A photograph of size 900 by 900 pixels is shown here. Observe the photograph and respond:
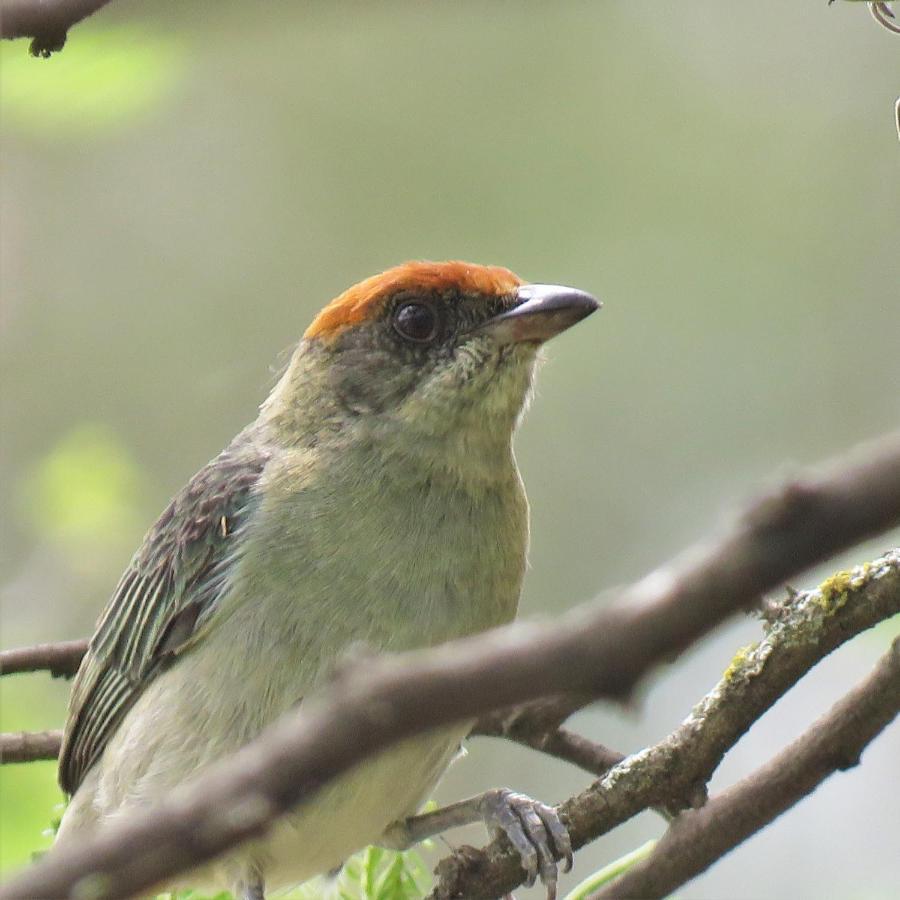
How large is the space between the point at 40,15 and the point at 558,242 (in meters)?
9.40

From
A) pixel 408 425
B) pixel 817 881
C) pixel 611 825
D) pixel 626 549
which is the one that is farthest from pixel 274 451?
pixel 626 549

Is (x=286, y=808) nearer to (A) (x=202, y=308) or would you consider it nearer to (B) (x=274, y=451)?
(B) (x=274, y=451)

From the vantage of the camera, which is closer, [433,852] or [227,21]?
[227,21]

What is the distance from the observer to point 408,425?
4.84 m

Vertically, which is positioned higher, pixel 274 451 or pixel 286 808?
pixel 286 808

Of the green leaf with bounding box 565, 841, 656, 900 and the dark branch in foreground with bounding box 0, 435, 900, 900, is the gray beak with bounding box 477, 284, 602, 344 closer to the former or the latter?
the green leaf with bounding box 565, 841, 656, 900

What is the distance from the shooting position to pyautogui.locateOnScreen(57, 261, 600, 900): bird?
4.29 meters

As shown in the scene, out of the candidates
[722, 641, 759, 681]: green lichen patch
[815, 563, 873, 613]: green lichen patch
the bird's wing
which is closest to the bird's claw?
[722, 641, 759, 681]: green lichen patch

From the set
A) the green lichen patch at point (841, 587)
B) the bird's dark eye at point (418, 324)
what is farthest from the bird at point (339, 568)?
the green lichen patch at point (841, 587)

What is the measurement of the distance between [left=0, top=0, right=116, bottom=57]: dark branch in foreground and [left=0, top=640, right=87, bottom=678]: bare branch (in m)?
2.71

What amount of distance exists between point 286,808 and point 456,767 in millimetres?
8838

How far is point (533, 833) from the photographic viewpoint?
13.5 ft

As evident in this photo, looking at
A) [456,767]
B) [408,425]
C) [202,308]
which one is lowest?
[456,767]

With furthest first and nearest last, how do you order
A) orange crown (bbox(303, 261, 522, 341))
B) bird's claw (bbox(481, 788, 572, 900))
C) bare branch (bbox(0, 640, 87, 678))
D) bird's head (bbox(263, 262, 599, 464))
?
orange crown (bbox(303, 261, 522, 341)) → bird's head (bbox(263, 262, 599, 464)) → bare branch (bbox(0, 640, 87, 678)) → bird's claw (bbox(481, 788, 572, 900))
